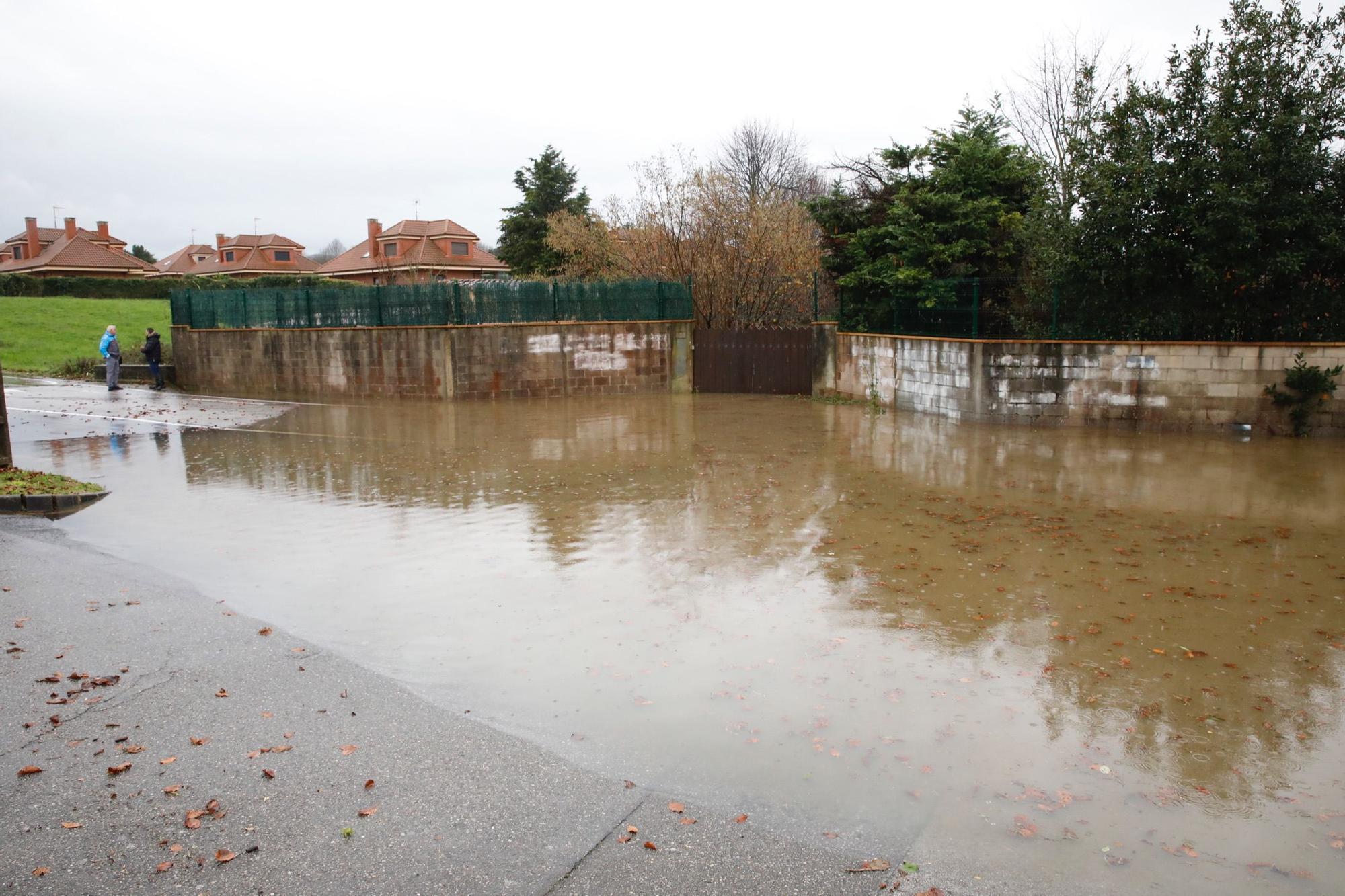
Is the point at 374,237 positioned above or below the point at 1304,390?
above

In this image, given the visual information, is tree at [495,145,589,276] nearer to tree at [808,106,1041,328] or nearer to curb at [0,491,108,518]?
tree at [808,106,1041,328]

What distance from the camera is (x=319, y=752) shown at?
480 cm

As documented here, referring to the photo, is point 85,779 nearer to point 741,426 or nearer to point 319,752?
point 319,752

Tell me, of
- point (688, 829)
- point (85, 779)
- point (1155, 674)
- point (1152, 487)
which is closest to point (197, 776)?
point (85, 779)

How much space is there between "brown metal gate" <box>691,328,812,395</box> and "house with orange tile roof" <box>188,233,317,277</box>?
179 ft

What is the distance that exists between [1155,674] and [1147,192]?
1119cm

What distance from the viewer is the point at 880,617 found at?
259 inches

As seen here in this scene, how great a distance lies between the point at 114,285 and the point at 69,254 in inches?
862

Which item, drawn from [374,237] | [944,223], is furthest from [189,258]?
[944,223]

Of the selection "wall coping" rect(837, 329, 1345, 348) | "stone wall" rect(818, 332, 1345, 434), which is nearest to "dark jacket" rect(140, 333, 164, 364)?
"wall coping" rect(837, 329, 1345, 348)

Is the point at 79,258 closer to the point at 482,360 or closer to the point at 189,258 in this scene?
the point at 189,258

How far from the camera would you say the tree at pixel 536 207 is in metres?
44.0

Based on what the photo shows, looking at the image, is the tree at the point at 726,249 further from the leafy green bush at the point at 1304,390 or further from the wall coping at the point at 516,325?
the leafy green bush at the point at 1304,390

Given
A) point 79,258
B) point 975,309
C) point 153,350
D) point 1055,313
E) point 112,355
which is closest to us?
point 1055,313
